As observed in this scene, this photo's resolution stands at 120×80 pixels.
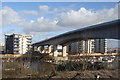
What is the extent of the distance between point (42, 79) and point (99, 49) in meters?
49.6

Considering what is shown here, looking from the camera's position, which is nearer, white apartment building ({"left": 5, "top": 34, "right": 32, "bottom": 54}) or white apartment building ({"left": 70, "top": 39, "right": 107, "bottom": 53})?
white apartment building ({"left": 5, "top": 34, "right": 32, "bottom": 54})

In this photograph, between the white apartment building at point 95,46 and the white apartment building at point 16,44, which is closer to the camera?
the white apartment building at point 16,44

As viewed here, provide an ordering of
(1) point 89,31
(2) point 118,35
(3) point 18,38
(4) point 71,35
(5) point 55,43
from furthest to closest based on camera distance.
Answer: (3) point 18,38 → (5) point 55,43 → (4) point 71,35 → (1) point 89,31 → (2) point 118,35

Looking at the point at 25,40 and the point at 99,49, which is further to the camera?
the point at 99,49

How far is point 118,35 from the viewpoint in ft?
42.5

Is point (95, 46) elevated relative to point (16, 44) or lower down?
lower down

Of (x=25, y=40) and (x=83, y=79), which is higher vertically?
(x=25, y=40)

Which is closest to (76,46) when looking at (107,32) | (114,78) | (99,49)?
(99,49)

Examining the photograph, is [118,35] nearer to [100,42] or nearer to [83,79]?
[83,79]

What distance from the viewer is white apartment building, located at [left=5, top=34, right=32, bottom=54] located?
4250cm

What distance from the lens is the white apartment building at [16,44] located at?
42500 millimetres

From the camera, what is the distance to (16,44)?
42.9 metres

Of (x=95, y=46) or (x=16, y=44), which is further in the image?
(x=95, y=46)

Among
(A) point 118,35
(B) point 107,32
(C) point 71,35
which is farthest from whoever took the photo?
(C) point 71,35
